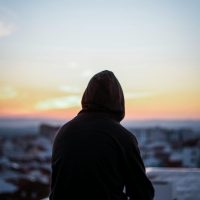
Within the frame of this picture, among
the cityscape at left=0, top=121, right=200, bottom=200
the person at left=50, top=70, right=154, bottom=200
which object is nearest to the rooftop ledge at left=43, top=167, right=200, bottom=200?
the cityscape at left=0, top=121, right=200, bottom=200

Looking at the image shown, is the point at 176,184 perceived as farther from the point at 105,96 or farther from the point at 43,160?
the point at 43,160

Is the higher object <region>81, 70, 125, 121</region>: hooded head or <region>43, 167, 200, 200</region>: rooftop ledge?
<region>81, 70, 125, 121</region>: hooded head

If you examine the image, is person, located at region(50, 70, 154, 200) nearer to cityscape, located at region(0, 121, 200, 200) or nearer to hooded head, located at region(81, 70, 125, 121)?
hooded head, located at region(81, 70, 125, 121)

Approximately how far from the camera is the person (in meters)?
1.26

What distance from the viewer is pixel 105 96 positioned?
4.43ft

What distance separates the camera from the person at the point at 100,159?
126cm

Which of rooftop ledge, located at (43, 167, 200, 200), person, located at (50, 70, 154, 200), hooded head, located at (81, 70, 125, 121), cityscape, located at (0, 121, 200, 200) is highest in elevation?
hooded head, located at (81, 70, 125, 121)

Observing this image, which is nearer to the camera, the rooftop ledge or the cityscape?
the rooftop ledge

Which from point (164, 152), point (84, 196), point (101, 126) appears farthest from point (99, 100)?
point (164, 152)

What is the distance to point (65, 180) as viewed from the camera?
1303mm

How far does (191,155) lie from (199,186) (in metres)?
A: 12.5

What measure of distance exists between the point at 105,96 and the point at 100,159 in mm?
249

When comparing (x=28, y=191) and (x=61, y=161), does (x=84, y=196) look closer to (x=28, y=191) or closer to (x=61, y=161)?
(x=61, y=161)

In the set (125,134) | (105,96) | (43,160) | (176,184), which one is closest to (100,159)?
(125,134)
